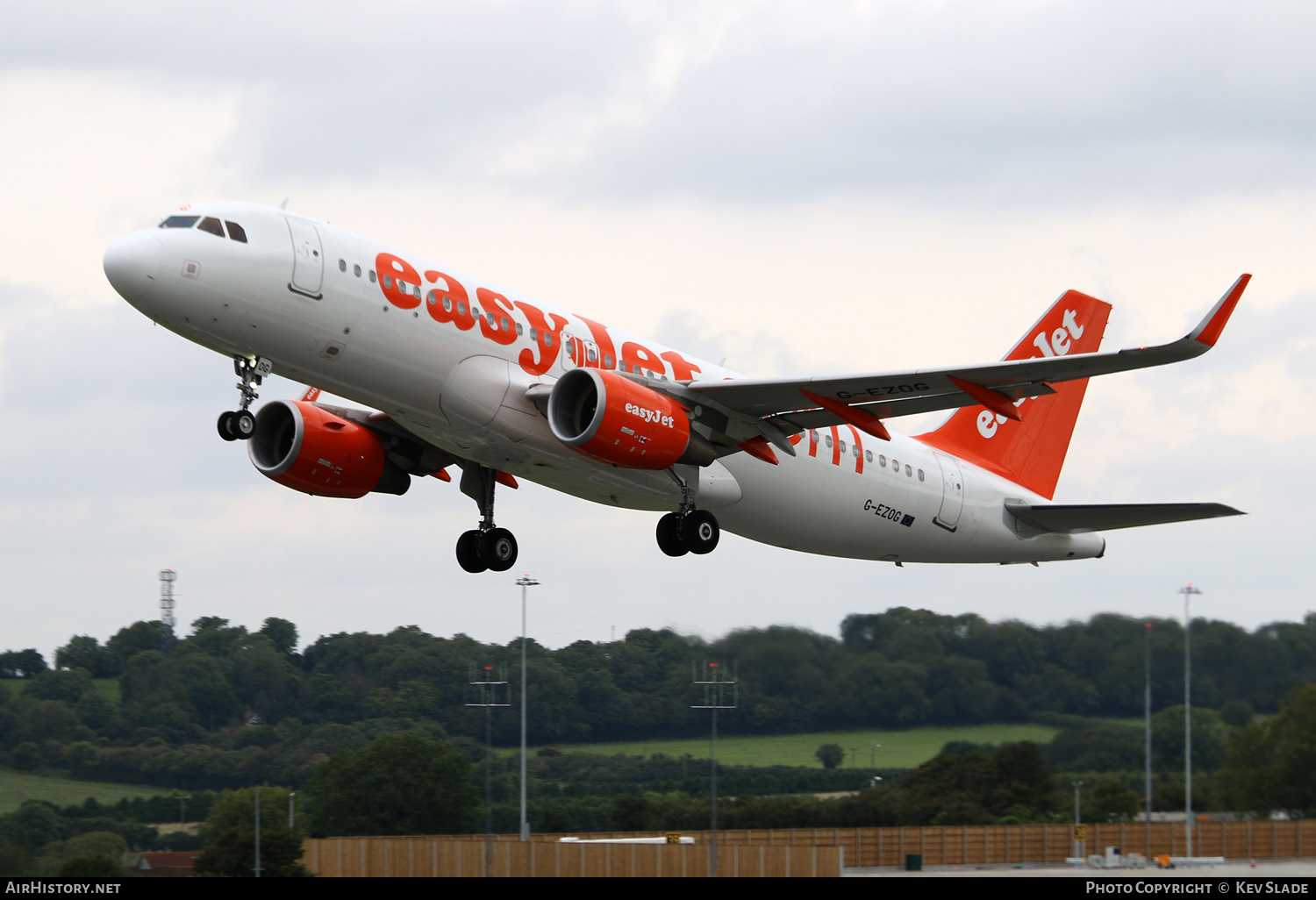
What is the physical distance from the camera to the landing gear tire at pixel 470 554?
30.3 m

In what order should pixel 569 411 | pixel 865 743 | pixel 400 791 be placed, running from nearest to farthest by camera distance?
1. pixel 569 411
2. pixel 865 743
3. pixel 400 791

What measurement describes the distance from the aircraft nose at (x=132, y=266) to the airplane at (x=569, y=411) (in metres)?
0.03

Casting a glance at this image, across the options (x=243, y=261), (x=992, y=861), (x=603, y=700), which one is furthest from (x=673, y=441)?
(x=992, y=861)

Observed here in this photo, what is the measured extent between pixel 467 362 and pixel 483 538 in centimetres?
599

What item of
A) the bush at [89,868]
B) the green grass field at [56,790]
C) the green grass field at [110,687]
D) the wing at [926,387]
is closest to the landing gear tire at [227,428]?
the wing at [926,387]

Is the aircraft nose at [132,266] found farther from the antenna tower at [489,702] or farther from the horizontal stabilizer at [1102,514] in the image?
the antenna tower at [489,702]

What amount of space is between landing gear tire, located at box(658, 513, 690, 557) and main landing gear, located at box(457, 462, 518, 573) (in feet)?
11.9

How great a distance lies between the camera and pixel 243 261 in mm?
23500

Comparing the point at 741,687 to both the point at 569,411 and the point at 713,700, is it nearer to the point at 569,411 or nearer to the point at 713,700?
the point at 713,700

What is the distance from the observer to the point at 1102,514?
33.0 metres

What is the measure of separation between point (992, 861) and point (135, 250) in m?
30.2

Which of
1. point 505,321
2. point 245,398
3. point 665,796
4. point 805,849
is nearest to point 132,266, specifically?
point 245,398
